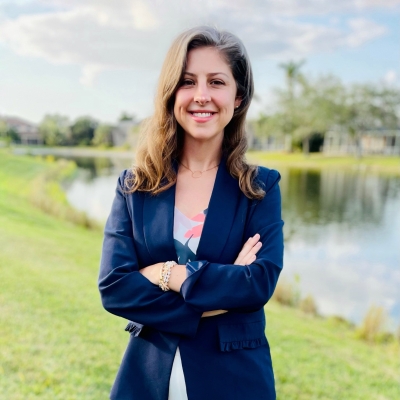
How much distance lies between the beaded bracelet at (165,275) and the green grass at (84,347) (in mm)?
1644

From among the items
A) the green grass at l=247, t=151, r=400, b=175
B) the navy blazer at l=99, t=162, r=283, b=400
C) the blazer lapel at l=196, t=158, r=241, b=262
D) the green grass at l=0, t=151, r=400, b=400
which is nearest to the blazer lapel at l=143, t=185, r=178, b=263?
the navy blazer at l=99, t=162, r=283, b=400

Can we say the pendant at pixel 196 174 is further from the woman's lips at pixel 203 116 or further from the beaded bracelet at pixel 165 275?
the beaded bracelet at pixel 165 275

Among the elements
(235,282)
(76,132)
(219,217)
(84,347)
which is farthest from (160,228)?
(76,132)

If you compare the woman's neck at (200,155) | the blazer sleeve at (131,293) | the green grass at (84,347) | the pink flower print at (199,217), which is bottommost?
the green grass at (84,347)

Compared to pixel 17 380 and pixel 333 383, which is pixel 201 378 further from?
pixel 333 383

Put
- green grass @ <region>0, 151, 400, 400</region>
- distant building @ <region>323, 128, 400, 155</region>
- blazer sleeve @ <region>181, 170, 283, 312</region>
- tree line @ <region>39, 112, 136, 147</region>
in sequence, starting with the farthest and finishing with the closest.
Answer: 1. tree line @ <region>39, 112, 136, 147</region>
2. distant building @ <region>323, 128, 400, 155</region>
3. green grass @ <region>0, 151, 400, 400</region>
4. blazer sleeve @ <region>181, 170, 283, 312</region>

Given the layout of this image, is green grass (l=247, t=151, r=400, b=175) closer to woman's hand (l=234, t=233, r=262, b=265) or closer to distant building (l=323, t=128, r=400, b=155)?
distant building (l=323, t=128, r=400, b=155)

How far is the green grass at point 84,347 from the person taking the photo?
2.80 meters

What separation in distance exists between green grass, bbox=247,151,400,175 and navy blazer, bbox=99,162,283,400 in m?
27.0

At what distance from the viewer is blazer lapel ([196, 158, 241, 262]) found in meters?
1.45

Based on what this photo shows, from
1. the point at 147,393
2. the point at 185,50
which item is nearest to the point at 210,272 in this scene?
the point at 147,393

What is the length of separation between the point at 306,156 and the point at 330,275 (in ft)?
99.8

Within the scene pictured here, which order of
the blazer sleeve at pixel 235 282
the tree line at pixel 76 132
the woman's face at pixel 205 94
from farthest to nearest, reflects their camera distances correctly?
the tree line at pixel 76 132
the woman's face at pixel 205 94
the blazer sleeve at pixel 235 282

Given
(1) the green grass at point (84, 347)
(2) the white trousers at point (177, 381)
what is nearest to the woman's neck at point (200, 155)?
(2) the white trousers at point (177, 381)
